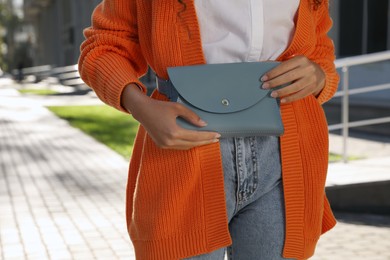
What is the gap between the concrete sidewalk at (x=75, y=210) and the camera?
5.29 metres

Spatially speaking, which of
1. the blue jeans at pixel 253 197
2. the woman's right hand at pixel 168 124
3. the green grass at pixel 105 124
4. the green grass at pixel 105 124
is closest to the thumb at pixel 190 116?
the woman's right hand at pixel 168 124

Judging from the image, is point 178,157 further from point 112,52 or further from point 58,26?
point 58,26

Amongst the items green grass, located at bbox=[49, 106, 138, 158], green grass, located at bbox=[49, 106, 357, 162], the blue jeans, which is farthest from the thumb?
green grass, located at bbox=[49, 106, 138, 158]

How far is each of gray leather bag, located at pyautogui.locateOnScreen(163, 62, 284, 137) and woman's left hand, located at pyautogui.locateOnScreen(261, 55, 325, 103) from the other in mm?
22

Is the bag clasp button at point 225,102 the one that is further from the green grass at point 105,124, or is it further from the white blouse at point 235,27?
the green grass at point 105,124

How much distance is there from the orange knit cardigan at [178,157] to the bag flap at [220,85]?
0.07 meters

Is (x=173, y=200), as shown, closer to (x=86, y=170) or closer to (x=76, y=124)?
(x=86, y=170)

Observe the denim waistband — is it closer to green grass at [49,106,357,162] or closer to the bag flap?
the bag flap

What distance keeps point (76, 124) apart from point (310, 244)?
1270 centimetres

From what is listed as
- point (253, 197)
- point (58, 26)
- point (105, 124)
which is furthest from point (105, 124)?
point (58, 26)

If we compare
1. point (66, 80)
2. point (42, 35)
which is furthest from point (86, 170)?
point (42, 35)

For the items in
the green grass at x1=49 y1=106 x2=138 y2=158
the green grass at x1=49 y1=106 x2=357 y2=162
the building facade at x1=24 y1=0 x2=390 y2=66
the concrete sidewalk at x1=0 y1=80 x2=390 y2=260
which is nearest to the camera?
the concrete sidewalk at x1=0 y1=80 x2=390 y2=260

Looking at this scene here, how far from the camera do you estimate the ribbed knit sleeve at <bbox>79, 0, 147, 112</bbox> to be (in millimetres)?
1683

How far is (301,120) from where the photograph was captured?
70.3 inches
